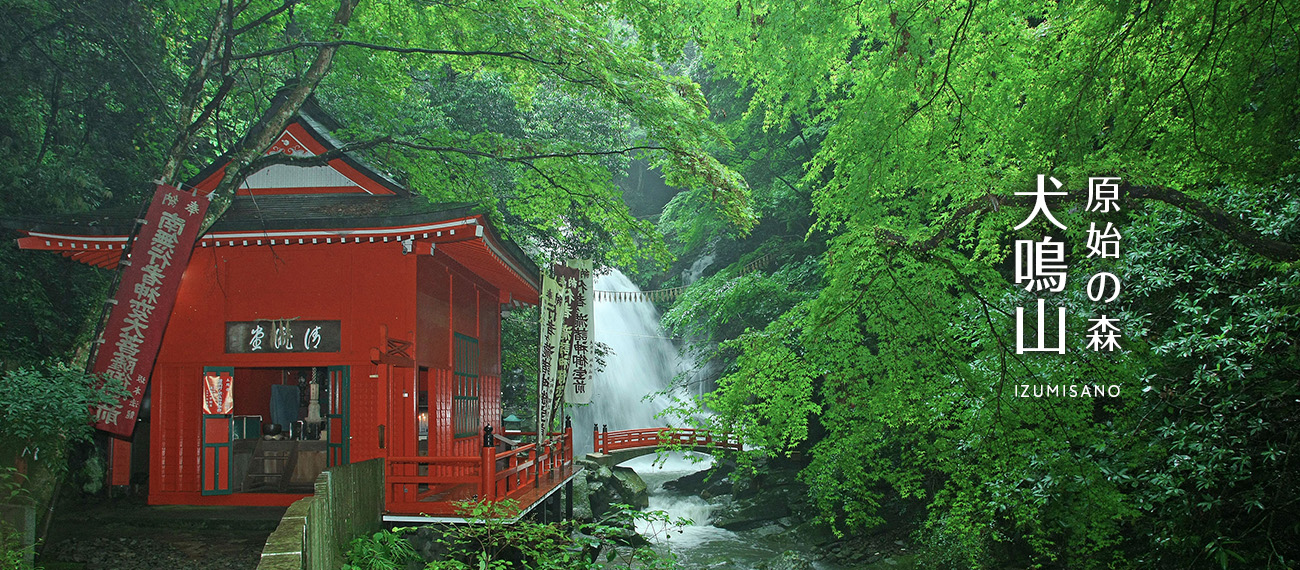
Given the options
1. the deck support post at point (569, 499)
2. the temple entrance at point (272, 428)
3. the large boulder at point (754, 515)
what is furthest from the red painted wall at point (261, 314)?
the large boulder at point (754, 515)

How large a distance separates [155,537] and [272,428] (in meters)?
3.45

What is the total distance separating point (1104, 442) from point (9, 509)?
28.6ft

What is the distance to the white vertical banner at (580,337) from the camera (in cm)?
1119

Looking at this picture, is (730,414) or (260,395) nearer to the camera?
(730,414)

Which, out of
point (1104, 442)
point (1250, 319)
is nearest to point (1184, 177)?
point (1250, 319)

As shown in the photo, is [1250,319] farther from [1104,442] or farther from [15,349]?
[15,349]

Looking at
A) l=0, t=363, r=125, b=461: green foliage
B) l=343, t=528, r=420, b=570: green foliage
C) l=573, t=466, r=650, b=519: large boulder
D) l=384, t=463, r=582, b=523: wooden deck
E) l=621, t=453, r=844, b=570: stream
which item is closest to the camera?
l=343, t=528, r=420, b=570: green foliage

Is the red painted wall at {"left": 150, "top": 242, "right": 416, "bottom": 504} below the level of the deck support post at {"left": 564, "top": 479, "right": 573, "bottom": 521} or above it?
above

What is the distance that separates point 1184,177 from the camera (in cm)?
485

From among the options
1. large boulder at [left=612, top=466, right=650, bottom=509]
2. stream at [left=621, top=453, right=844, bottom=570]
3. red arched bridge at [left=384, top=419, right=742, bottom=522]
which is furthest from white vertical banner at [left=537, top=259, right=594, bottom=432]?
large boulder at [left=612, top=466, right=650, bottom=509]

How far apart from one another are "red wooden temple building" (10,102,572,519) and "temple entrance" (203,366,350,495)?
0.04m

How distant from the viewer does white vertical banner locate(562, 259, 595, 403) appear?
36.7 feet

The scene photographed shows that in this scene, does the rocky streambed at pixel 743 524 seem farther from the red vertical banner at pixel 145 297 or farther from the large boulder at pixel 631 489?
the red vertical banner at pixel 145 297

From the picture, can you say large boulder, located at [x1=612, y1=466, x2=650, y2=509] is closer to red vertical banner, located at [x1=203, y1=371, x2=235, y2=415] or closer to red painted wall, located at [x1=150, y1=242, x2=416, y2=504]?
red painted wall, located at [x1=150, y1=242, x2=416, y2=504]
